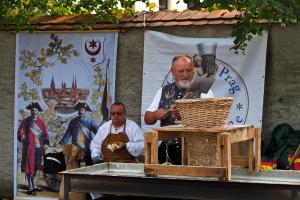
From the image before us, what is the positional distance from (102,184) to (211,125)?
988 millimetres

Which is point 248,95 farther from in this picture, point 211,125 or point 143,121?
point 211,125

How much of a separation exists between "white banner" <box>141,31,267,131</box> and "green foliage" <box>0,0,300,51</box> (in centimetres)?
24

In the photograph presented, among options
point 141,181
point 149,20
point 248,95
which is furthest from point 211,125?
point 149,20

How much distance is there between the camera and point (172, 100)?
301 inches

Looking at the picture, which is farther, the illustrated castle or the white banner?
the illustrated castle

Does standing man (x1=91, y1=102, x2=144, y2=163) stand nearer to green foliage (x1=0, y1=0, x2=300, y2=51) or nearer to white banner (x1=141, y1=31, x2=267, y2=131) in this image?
white banner (x1=141, y1=31, x2=267, y2=131)

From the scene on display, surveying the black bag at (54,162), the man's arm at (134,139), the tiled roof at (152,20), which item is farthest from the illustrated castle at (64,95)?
the man's arm at (134,139)

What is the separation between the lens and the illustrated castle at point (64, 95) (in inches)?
340

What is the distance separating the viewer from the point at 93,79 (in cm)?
855

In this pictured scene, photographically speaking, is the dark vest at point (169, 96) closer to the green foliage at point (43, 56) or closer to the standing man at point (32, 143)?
the green foliage at point (43, 56)

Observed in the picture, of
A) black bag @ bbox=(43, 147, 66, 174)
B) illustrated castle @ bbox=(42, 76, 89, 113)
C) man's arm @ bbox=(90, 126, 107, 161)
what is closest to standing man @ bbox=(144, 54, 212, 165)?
man's arm @ bbox=(90, 126, 107, 161)

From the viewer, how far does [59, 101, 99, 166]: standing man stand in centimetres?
859

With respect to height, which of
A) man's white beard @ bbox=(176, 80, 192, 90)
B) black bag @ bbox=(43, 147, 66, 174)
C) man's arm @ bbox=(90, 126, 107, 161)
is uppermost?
man's white beard @ bbox=(176, 80, 192, 90)

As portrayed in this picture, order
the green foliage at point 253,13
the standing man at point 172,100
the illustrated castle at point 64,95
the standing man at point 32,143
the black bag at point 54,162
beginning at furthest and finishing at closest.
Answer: the standing man at point 32,143
the illustrated castle at point 64,95
the black bag at point 54,162
the standing man at point 172,100
the green foliage at point 253,13
